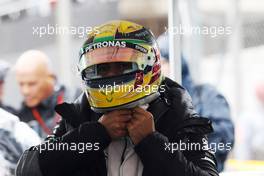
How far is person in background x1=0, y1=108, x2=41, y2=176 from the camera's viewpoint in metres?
1.78

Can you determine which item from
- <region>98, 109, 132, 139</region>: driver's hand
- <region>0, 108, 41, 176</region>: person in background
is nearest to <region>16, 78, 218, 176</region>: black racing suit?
<region>98, 109, 132, 139</region>: driver's hand

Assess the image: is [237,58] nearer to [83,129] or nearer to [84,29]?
[84,29]

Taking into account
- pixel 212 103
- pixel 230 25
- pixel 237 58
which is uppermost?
pixel 230 25

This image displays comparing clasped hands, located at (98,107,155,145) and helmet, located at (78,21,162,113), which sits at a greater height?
helmet, located at (78,21,162,113)

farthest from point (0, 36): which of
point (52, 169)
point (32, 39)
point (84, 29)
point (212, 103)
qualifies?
point (52, 169)

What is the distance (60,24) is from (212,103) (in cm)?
60

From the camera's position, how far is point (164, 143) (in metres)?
1.05

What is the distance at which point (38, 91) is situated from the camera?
75.4 inches

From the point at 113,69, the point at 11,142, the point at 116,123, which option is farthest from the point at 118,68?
the point at 11,142

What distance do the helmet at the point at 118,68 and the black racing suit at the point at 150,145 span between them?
0.04 meters

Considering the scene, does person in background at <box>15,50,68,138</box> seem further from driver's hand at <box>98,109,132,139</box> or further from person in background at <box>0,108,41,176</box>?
driver's hand at <box>98,109,132,139</box>

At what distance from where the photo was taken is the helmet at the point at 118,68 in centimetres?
110

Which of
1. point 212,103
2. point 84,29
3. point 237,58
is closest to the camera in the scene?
point 84,29

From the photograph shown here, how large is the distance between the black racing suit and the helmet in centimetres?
4
